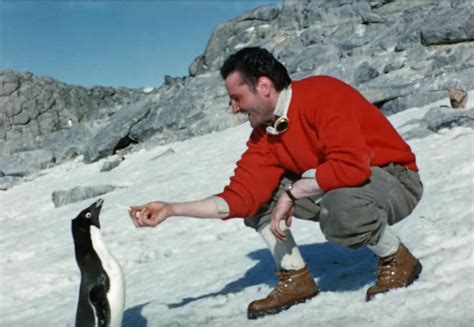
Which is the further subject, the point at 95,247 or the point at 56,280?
the point at 56,280

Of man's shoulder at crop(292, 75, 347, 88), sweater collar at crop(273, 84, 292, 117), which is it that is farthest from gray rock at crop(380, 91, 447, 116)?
sweater collar at crop(273, 84, 292, 117)

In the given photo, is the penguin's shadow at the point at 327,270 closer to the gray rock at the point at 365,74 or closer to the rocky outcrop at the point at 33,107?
the gray rock at the point at 365,74

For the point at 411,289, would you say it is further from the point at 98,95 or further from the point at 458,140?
the point at 98,95

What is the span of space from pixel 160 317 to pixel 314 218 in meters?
1.28

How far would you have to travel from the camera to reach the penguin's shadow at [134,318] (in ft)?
12.6

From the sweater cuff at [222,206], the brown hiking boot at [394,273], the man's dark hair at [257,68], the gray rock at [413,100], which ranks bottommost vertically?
the gray rock at [413,100]

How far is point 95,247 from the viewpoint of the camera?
144 inches

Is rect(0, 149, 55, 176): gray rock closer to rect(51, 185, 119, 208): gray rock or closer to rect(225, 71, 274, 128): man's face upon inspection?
rect(51, 185, 119, 208): gray rock

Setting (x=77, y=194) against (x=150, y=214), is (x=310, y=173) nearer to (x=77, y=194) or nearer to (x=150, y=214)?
(x=150, y=214)

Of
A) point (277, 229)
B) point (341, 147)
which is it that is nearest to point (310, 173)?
point (341, 147)

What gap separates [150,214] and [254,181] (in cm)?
68

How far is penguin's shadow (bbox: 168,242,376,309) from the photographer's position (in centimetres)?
372

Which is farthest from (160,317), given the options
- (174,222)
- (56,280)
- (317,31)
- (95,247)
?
(317,31)

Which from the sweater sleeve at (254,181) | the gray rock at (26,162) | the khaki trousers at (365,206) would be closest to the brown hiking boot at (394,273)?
the khaki trousers at (365,206)
